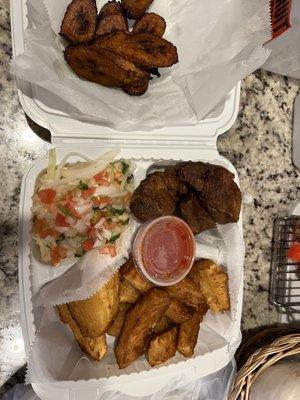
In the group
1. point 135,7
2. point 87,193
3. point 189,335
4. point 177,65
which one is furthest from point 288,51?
point 189,335

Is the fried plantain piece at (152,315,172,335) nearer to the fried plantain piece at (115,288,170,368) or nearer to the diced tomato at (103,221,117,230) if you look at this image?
the fried plantain piece at (115,288,170,368)

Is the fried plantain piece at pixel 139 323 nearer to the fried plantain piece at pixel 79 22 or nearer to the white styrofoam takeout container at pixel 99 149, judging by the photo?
the white styrofoam takeout container at pixel 99 149

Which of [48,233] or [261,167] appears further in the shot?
[261,167]

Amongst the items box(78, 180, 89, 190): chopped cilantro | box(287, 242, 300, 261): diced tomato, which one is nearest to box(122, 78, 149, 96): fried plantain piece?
box(78, 180, 89, 190): chopped cilantro

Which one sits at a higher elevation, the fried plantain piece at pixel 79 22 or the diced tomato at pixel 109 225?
the fried plantain piece at pixel 79 22

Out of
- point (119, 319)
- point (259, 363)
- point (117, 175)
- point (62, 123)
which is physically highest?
point (62, 123)

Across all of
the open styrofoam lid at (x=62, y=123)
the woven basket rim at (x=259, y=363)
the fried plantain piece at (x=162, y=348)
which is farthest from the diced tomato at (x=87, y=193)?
the woven basket rim at (x=259, y=363)

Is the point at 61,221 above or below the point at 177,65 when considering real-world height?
below

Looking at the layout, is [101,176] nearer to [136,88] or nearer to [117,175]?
[117,175]
